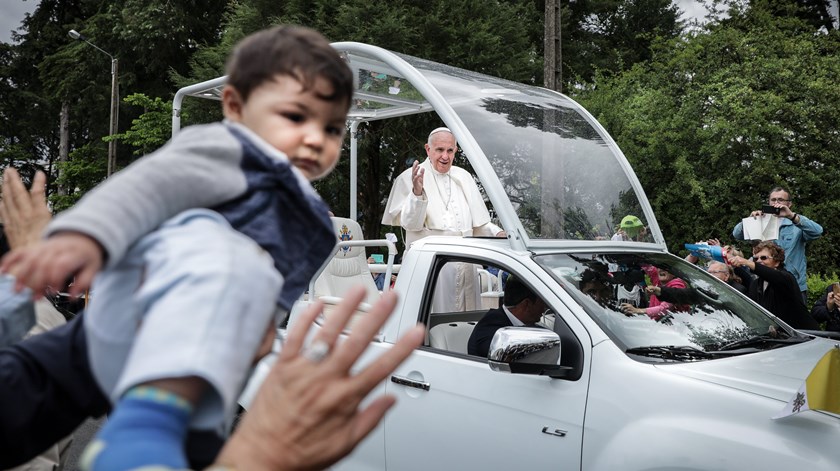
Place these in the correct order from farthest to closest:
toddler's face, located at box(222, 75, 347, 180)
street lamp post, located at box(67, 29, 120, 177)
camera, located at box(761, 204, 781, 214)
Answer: street lamp post, located at box(67, 29, 120, 177), camera, located at box(761, 204, 781, 214), toddler's face, located at box(222, 75, 347, 180)

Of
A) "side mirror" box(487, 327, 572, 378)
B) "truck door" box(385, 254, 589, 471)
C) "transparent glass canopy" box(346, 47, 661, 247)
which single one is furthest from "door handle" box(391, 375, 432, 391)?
"transparent glass canopy" box(346, 47, 661, 247)

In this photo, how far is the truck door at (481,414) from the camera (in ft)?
Result: 9.94

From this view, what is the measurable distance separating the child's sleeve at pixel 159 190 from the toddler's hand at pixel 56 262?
0.01 metres

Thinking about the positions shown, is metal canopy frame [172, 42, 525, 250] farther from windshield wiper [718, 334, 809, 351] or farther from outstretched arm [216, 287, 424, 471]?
outstretched arm [216, 287, 424, 471]

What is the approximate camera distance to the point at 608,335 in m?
3.16

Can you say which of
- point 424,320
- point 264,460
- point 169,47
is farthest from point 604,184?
point 169,47

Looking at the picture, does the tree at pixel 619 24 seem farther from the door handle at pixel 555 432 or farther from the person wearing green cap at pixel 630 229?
the door handle at pixel 555 432

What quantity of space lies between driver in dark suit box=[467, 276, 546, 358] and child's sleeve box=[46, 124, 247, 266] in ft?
8.46

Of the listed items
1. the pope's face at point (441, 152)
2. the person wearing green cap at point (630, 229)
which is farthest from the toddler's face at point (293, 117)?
the pope's face at point (441, 152)

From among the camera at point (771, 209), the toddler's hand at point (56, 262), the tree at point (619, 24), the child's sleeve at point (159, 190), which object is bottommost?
the camera at point (771, 209)

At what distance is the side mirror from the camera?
119 inches

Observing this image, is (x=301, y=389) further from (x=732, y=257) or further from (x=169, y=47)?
(x=169, y=47)

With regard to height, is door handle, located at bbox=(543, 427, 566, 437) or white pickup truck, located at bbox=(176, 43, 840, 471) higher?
white pickup truck, located at bbox=(176, 43, 840, 471)

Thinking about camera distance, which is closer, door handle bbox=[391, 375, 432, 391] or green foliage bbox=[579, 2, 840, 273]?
door handle bbox=[391, 375, 432, 391]
